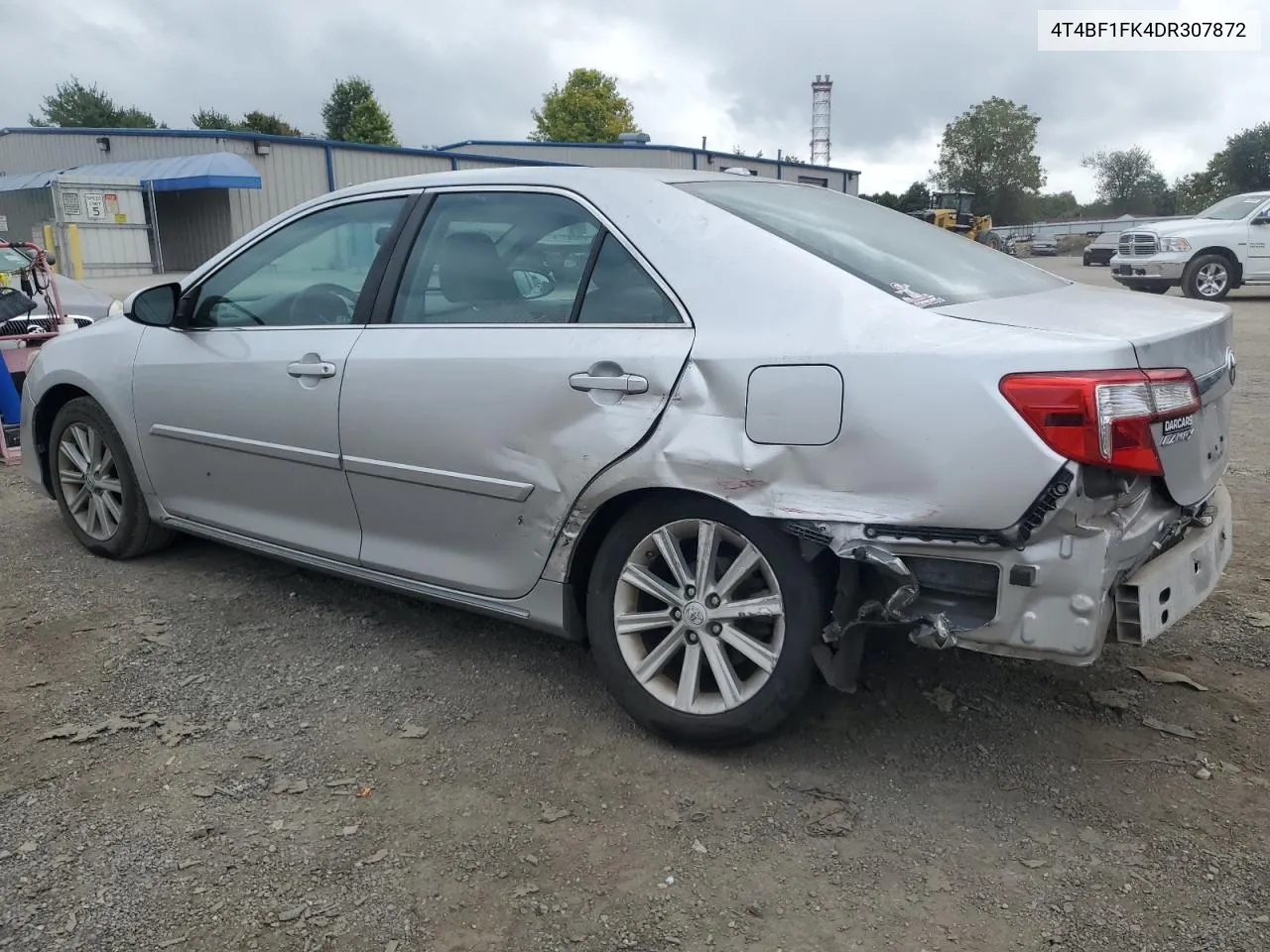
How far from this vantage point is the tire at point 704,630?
8.91ft

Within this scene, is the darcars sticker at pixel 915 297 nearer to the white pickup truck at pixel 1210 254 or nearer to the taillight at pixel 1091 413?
the taillight at pixel 1091 413

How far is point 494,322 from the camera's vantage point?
3.23 meters

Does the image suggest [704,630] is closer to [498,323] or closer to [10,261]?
[498,323]

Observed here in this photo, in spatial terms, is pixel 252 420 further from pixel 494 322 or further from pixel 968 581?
pixel 968 581

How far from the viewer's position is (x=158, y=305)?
4.16m

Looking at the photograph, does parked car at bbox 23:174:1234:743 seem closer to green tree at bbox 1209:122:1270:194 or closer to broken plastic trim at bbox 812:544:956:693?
broken plastic trim at bbox 812:544:956:693

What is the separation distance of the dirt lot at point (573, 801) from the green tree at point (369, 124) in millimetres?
60922

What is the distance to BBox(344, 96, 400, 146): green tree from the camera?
197 feet

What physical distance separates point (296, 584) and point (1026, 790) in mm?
2923

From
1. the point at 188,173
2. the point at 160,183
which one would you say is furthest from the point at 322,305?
the point at 160,183

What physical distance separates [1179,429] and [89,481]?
429 cm

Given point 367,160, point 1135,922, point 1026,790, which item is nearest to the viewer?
point 1135,922

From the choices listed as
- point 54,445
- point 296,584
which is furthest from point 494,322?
point 54,445

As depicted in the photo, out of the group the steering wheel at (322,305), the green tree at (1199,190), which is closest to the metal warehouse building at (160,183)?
the steering wheel at (322,305)
